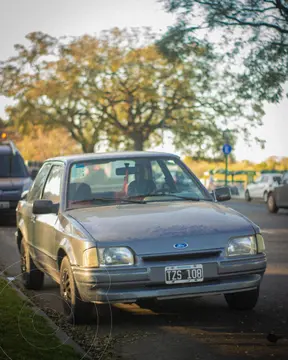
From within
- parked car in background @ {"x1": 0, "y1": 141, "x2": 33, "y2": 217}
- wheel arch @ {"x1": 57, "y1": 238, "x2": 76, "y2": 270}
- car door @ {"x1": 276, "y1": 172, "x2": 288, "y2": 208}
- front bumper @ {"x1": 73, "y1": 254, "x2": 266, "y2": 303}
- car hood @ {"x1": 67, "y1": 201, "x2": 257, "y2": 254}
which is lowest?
car door @ {"x1": 276, "y1": 172, "x2": 288, "y2": 208}

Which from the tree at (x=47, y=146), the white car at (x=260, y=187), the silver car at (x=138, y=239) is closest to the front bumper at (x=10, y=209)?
the silver car at (x=138, y=239)

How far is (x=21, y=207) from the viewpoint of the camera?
1086 centimetres

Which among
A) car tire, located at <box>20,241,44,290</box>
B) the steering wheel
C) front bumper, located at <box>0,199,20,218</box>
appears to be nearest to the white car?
front bumper, located at <box>0,199,20,218</box>

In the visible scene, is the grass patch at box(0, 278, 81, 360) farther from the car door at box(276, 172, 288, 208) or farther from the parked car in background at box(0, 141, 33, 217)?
the car door at box(276, 172, 288, 208)

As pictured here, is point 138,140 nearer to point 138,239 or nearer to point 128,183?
point 128,183

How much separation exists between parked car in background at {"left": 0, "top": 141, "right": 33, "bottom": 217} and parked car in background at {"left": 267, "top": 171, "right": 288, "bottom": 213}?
8900mm

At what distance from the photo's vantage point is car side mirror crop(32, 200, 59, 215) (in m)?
8.48

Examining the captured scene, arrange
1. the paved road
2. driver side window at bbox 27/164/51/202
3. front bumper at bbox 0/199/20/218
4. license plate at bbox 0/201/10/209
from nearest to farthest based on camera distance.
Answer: the paved road < driver side window at bbox 27/164/51/202 < license plate at bbox 0/201/10/209 < front bumper at bbox 0/199/20/218

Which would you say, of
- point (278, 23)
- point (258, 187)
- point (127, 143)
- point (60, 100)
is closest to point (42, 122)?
point (60, 100)

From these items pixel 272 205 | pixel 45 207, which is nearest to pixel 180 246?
pixel 45 207

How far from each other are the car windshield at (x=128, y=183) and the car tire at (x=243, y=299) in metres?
1.11

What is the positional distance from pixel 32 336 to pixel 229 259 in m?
1.79

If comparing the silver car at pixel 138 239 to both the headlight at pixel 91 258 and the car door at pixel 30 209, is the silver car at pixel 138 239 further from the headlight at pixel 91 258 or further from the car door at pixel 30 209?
the car door at pixel 30 209

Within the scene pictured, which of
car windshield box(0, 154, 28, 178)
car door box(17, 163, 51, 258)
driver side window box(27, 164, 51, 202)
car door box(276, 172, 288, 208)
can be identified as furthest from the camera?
car door box(276, 172, 288, 208)
